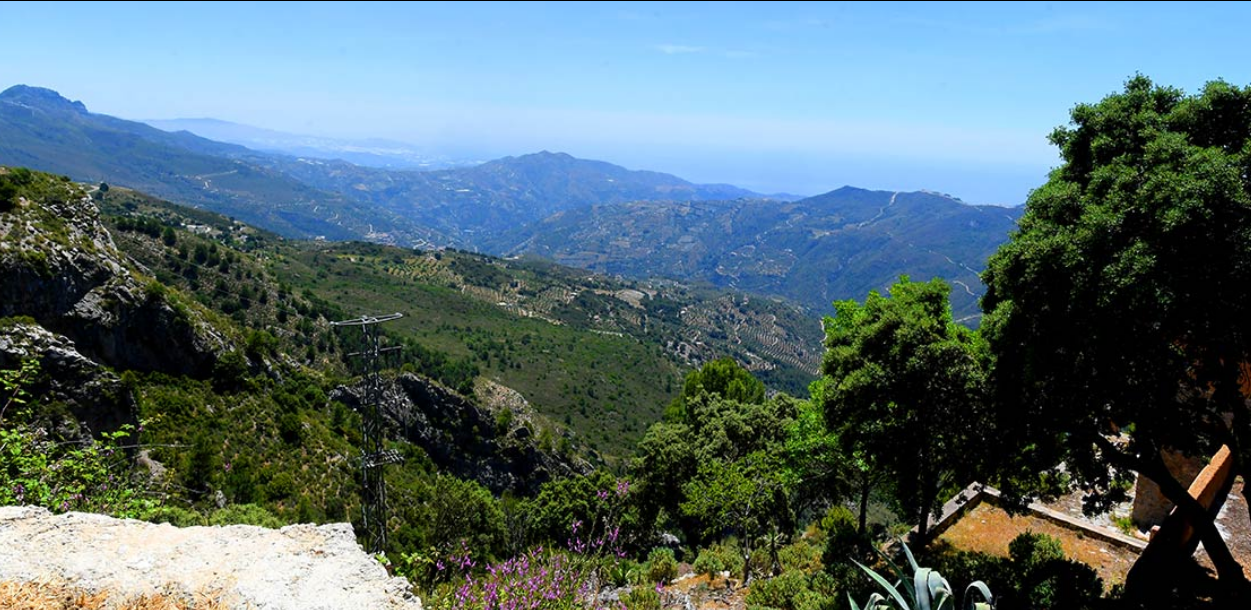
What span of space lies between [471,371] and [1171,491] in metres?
77.3

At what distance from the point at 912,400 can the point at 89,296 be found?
37.0 meters

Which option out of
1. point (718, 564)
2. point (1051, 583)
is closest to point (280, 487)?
point (718, 564)

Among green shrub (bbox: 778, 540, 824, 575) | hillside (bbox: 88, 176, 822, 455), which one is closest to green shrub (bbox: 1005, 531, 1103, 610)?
green shrub (bbox: 778, 540, 824, 575)

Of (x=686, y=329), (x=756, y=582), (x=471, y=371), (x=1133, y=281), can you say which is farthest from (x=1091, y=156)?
(x=686, y=329)

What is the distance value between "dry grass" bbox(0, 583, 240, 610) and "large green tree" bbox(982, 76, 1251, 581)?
10.8m

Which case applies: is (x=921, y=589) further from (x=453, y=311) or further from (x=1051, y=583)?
(x=453, y=311)

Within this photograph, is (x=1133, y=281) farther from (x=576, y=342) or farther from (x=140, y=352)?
(x=576, y=342)

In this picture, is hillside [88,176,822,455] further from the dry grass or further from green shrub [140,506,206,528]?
the dry grass

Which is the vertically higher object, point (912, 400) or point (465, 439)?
point (912, 400)

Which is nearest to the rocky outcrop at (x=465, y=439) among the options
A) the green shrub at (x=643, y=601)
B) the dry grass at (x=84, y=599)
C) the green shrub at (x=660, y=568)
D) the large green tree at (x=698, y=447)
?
the large green tree at (x=698, y=447)

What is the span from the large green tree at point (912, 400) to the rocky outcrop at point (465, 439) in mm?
39807

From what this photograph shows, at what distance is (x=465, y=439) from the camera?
171ft

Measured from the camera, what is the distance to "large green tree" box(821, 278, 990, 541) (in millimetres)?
12016

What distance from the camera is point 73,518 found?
6609mm
